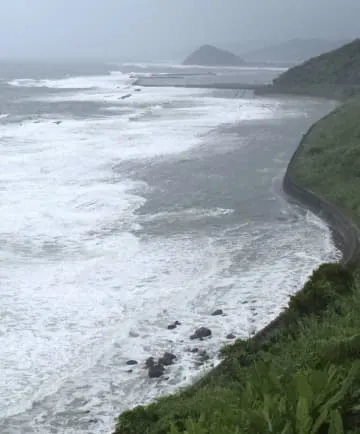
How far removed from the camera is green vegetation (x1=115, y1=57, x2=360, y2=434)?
19.9ft

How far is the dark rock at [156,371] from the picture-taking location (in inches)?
426

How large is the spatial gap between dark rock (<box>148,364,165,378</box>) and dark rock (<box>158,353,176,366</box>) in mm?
163

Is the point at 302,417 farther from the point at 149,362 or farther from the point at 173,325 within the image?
the point at 173,325

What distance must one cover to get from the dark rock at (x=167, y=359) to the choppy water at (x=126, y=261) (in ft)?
0.44

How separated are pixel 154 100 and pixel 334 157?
51.5 m

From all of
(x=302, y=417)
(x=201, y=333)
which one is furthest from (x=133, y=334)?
(x=302, y=417)

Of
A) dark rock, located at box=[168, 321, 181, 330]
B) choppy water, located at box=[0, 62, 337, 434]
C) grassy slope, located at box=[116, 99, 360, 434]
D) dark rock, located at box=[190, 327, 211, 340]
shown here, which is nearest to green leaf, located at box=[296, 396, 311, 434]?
grassy slope, located at box=[116, 99, 360, 434]

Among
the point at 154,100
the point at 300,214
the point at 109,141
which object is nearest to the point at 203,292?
the point at 300,214

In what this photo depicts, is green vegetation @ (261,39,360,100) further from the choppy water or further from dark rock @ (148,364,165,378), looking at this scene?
dark rock @ (148,364,165,378)

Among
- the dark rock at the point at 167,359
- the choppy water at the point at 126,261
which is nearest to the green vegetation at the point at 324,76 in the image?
the choppy water at the point at 126,261

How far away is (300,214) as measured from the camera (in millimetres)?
22547

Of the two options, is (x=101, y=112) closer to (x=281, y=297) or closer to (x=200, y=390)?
(x=281, y=297)

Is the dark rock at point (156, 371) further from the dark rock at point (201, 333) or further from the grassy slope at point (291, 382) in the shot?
the dark rock at point (201, 333)

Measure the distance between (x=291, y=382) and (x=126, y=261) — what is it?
10260 millimetres
